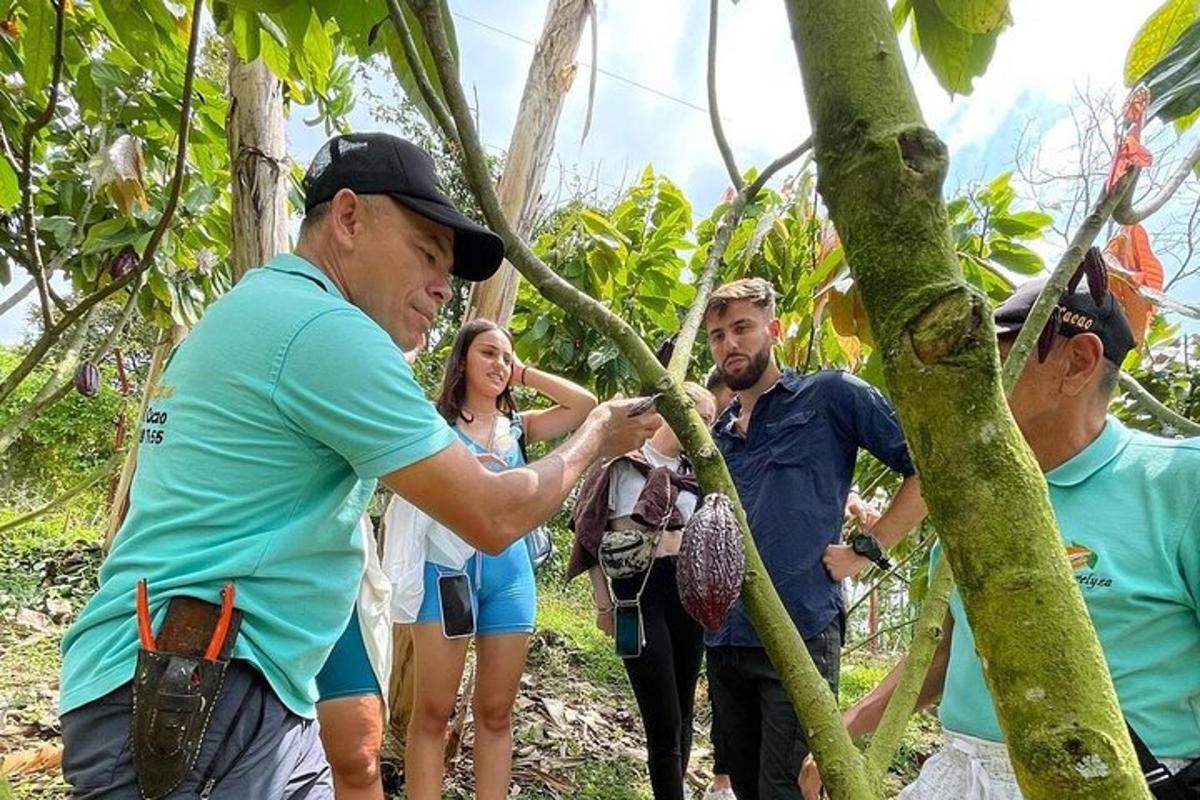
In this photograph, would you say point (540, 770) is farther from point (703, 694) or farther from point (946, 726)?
point (946, 726)

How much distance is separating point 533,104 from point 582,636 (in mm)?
3722

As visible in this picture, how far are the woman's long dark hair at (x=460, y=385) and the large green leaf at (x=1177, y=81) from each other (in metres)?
2.34

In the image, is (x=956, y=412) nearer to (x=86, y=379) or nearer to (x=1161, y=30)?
(x=1161, y=30)

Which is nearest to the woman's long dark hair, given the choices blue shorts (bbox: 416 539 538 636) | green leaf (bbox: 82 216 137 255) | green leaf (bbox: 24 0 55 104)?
blue shorts (bbox: 416 539 538 636)

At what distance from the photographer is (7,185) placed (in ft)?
7.30

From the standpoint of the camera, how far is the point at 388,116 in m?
11.3

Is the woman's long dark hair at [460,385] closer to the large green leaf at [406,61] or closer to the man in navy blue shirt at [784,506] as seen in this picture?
the man in navy blue shirt at [784,506]

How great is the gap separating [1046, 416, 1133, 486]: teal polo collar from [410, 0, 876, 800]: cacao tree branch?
83cm

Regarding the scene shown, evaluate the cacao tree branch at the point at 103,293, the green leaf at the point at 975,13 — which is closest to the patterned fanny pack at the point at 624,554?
the cacao tree branch at the point at 103,293

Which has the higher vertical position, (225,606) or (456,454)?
(456,454)

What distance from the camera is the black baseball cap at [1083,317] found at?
111 centimetres

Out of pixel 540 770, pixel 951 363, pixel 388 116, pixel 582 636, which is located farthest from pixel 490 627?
pixel 388 116

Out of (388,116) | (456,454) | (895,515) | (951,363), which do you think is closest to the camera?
(951,363)

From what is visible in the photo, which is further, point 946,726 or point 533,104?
point 533,104
